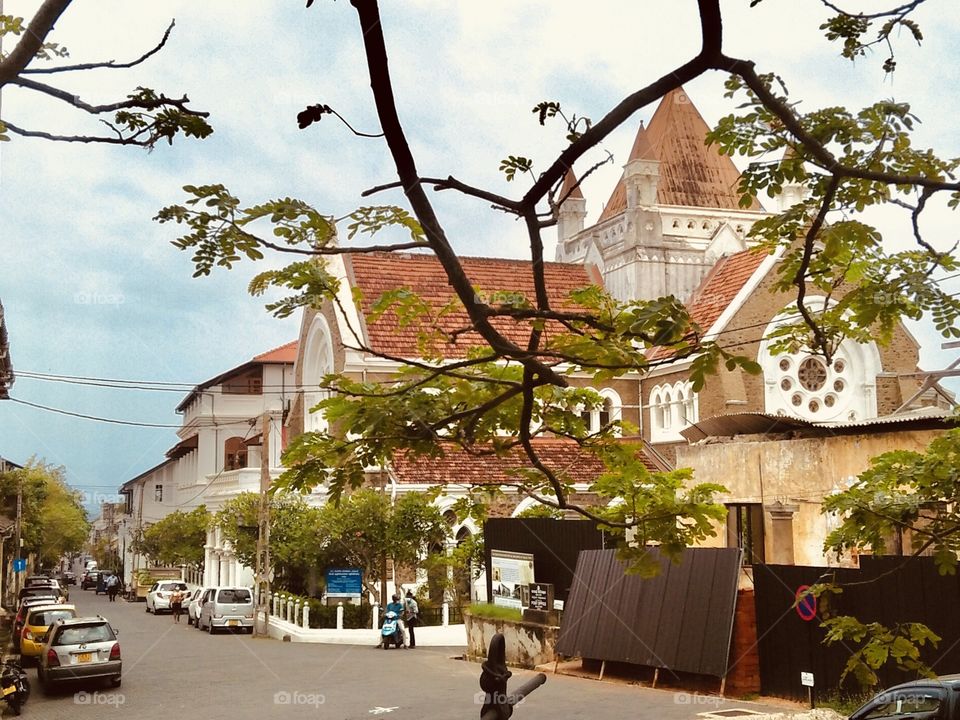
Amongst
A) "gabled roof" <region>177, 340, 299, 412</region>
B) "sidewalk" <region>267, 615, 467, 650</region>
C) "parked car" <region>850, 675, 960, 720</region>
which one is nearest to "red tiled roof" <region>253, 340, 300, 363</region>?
"gabled roof" <region>177, 340, 299, 412</region>

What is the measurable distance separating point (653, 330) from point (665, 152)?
49385 mm

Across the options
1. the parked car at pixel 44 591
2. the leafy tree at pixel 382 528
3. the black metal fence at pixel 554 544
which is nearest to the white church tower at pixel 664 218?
the leafy tree at pixel 382 528

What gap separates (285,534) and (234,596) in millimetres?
4488

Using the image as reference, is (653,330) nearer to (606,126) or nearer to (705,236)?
(606,126)

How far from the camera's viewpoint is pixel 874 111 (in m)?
5.85

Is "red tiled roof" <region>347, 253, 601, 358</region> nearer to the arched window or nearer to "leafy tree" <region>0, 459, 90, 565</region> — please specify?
"leafy tree" <region>0, 459, 90, 565</region>

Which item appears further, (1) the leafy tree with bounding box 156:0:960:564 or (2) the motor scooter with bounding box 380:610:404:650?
(2) the motor scooter with bounding box 380:610:404:650

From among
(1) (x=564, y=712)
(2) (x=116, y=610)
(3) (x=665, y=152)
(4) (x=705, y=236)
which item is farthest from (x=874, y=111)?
(2) (x=116, y=610)

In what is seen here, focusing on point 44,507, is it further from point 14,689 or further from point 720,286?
point 14,689

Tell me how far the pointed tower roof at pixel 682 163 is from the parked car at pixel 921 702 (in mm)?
39752

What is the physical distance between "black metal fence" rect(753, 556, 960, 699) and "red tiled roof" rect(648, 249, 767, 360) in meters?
21.6

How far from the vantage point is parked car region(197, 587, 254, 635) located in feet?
125

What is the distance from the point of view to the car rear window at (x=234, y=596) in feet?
128

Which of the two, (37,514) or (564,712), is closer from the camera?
(564,712)
